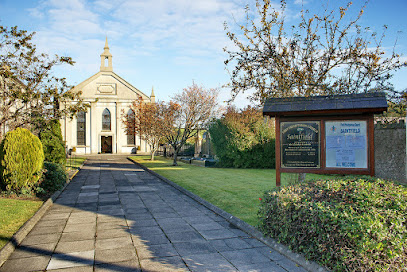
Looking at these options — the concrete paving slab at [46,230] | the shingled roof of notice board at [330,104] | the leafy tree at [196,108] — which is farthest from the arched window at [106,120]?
the shingled roof of notice board at [330,104]

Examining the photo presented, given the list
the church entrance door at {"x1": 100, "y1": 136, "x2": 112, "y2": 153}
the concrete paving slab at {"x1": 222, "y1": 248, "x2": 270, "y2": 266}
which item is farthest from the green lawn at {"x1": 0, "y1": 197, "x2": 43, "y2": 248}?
the church entrance door at {"x1": 100, "y1": 136, "x2": 112, "y2": 153}

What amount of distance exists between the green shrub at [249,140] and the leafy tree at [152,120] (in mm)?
5238

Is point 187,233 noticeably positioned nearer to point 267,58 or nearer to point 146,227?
point 146,227

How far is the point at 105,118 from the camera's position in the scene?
153ft

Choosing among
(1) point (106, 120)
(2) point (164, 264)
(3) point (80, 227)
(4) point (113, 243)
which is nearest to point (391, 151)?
(2) point (164, 264)

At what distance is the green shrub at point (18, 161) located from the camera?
9664mm

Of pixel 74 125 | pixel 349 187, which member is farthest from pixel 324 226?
pixel 74 125

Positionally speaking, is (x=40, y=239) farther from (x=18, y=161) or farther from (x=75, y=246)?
(x=18, y=161)

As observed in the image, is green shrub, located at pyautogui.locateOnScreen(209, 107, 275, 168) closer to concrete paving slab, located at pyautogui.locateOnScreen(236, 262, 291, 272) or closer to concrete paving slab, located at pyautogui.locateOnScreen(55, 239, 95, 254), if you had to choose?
concrete paving slab, located at pyautogui.locateOnScreen(55, 239, 95, 254)

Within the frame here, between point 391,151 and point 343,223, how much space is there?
9.00 meters

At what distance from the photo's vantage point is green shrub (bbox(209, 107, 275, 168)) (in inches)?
798

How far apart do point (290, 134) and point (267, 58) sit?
6.15 ft

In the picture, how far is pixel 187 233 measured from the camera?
5.99 m

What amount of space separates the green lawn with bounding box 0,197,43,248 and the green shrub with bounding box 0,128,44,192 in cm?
68
